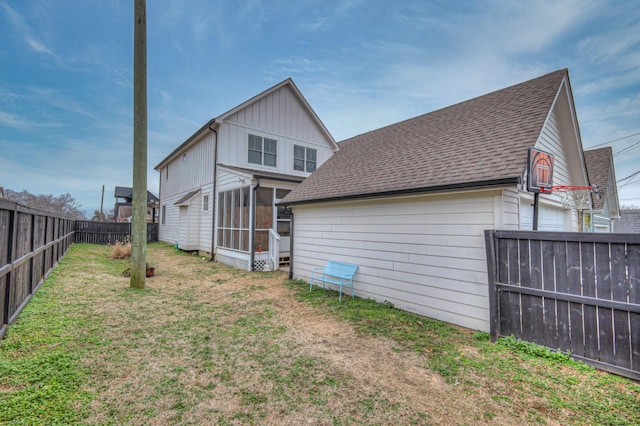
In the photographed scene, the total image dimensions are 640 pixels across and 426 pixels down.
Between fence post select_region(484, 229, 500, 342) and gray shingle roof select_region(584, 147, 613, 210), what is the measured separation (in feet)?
36.9

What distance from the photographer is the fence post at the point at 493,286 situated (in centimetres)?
386

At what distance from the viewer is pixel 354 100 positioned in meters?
16.1

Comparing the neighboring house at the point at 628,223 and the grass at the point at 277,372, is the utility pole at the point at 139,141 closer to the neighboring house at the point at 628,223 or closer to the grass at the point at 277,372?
the grass at the point at 277,372

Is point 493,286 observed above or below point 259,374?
above

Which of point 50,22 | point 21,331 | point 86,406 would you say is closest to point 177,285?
point 21,331

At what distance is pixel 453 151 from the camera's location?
556cm

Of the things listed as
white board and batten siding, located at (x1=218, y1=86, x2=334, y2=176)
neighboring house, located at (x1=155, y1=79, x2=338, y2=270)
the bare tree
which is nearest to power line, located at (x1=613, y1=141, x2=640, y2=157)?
neighboring house, located at (x1=155, y1=79, x2=338, y2=270)

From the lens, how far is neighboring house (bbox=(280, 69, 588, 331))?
170 inches

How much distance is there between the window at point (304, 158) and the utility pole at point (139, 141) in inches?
321

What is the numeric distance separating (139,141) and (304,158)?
8856mm

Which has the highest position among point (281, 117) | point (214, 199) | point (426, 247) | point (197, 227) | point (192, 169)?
point (281, 117)

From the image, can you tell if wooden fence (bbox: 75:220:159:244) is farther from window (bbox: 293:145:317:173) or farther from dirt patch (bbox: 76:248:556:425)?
dirt patch (bbox: 76:248:556:425)

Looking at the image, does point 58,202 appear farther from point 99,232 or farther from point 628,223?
point 628,223

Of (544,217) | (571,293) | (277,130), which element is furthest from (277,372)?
(277,130)
